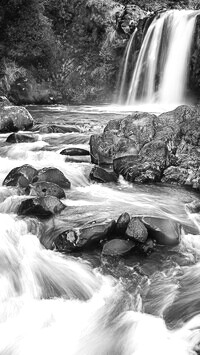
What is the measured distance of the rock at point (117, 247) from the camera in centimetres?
554

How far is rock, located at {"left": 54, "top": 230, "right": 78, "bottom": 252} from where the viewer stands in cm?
566

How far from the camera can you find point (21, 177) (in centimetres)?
768

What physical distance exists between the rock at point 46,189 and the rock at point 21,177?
55 centimetres

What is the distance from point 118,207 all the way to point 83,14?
1618 cm

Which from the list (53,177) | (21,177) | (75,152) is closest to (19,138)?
(75,152)

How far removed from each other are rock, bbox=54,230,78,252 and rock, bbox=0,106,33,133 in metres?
7.28

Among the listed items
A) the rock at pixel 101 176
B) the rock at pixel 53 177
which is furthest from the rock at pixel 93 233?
the rock at pixel 101 176

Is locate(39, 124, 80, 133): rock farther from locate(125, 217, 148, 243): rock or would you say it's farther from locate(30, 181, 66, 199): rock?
locate(125, 217, 148, 243): rock

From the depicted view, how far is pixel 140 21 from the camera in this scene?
719 inches

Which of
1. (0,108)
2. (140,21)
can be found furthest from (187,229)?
(140,21)

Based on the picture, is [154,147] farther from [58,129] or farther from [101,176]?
[58,129]

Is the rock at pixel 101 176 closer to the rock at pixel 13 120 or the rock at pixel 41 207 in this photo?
the rock at pixel 41 207

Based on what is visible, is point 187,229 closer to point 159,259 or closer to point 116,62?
point 159,259

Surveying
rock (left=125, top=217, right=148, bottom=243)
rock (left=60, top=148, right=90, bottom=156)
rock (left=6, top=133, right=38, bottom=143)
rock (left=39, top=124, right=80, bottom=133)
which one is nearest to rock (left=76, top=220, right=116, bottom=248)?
rock (left=125, top=217, right=148, bottom=243)
